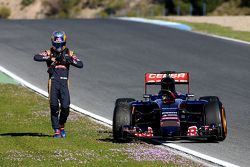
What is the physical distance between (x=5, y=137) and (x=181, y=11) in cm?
5587

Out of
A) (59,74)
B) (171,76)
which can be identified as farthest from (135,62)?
(59,74)

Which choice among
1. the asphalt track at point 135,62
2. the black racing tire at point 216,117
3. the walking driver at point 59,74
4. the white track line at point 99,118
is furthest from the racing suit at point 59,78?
the black racing tire at point 216,117

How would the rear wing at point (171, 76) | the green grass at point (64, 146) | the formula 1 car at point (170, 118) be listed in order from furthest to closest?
the rear wing at point (171, 76) → the formula 1 car at point (170, 118) → the green grass at point (64, 146)

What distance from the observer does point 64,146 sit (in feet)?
41.4

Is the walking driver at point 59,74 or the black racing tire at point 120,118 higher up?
the walking driver at point 59,74

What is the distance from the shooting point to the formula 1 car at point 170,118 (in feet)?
43.7

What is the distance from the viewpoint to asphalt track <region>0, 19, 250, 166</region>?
17531 mm

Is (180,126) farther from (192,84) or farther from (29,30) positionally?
(29,30)

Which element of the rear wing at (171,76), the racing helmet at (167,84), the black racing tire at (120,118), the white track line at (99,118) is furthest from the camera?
the rear wing at (171,76)

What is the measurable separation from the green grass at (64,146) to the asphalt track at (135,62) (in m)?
1.14

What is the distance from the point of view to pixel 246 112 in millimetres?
17531

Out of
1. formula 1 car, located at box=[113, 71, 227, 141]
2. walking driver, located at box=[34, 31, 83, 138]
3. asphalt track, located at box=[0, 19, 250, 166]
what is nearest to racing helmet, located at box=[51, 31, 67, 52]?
walking driver, located at box=[34, 31, 83, 138]

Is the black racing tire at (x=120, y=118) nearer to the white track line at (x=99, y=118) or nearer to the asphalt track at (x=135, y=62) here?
the white track line at (x=99, y=118)

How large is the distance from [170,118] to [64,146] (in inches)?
74.9
